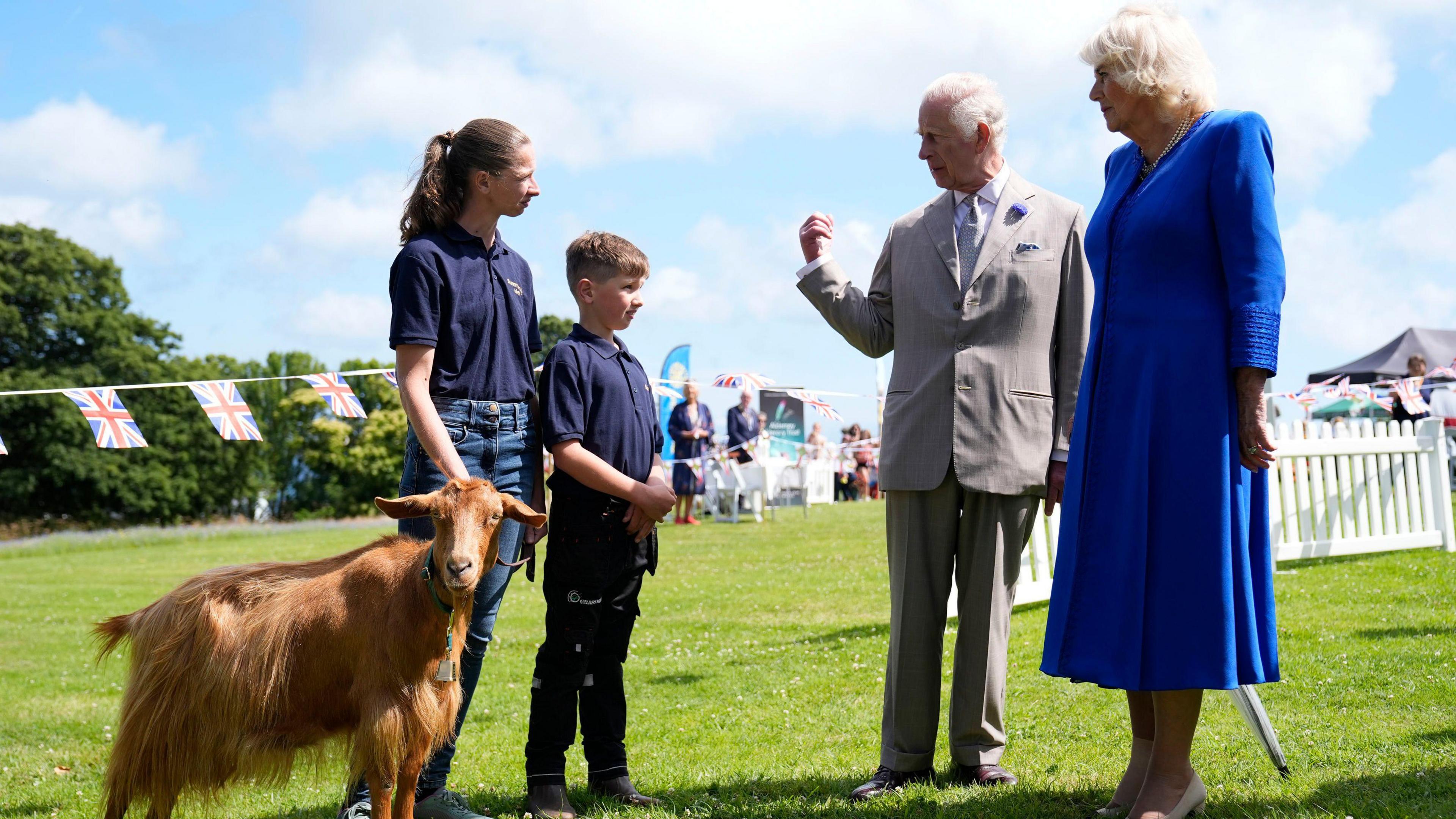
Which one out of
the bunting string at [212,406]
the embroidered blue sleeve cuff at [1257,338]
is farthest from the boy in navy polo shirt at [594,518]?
the bunting string at [212,406]

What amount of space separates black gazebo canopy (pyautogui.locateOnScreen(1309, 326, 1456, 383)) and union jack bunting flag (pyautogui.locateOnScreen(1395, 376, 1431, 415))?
371 inches

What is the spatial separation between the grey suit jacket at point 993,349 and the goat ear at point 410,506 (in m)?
1.64

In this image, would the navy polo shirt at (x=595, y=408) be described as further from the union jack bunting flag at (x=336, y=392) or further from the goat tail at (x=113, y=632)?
the union jack bunting flag at (x=336, y=392)

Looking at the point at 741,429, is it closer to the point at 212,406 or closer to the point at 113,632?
the point at 212,406

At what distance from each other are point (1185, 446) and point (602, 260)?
6.68 feet

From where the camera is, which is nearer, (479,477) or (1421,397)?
(479,477)

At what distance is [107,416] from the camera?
8.23m

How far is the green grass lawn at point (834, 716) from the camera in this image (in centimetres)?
368

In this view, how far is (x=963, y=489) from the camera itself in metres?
3.87

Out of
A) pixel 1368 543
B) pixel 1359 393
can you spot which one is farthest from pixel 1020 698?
pixel 1359 393

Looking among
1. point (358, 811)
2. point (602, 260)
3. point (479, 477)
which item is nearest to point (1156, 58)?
point (602, 260)

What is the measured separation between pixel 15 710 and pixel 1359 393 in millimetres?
18686

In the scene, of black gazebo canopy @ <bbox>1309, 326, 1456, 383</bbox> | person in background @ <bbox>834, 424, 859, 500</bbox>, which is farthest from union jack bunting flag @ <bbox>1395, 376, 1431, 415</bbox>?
person in background @ <bbox>834, 424, 859, 500</bbox>

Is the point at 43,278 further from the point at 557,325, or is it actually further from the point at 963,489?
A: the point at 963,489
